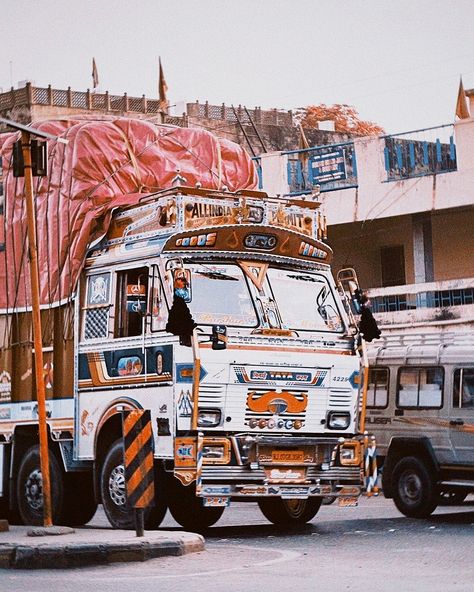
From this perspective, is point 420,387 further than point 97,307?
Yes

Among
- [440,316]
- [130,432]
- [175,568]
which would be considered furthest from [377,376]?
[440,316]

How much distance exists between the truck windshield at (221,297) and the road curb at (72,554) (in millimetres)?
3306

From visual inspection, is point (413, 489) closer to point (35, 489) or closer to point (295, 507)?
point (295, 507)

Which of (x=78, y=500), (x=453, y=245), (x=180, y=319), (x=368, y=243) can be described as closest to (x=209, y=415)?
(x=180, y=319)

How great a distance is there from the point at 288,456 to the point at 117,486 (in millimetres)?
1927

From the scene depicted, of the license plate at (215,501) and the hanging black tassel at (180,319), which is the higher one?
the hanging black tassel at (180,319)

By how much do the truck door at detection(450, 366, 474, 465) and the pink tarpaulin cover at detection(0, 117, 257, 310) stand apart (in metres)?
3.79

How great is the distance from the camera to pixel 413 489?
64.8ft

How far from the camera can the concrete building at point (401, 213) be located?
3347cm

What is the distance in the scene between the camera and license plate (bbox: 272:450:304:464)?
16312mm

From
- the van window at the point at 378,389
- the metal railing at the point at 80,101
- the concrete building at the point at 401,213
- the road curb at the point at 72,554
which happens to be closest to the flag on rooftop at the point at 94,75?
the metal railing at the point at 80,101

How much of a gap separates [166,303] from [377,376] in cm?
581

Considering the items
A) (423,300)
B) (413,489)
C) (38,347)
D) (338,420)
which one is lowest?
(413,489)

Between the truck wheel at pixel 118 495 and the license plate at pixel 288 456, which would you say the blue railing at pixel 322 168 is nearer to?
the license plate at pixel 288 456
